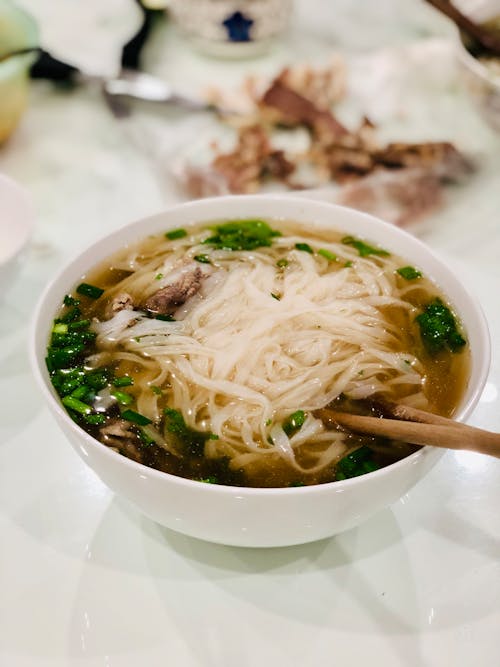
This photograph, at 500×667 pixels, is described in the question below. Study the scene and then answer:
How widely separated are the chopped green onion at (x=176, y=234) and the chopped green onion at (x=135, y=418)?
66cm

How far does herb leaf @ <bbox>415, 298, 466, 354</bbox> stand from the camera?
1.70 m

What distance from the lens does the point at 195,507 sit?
4.25ft

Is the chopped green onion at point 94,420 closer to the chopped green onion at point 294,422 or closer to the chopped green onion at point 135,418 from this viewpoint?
the chopped green onion at point 135,418

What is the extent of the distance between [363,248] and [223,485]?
93cm

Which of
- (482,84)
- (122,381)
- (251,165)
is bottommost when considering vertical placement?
(251,165)

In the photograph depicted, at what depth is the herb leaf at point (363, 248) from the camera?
78.3 inches

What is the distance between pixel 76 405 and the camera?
150cm

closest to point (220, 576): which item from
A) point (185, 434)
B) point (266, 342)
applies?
point (185, 434)

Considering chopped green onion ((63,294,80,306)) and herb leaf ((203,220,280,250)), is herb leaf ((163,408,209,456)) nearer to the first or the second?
chopped green onion ((63,294,80,306))

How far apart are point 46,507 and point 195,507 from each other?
1.94ft

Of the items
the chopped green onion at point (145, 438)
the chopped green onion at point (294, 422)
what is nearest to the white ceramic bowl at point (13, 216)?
the chopped green onion at point (145, 438)

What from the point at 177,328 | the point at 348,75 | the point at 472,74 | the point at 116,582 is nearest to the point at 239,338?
the point at 177,328

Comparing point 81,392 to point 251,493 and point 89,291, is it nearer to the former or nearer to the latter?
point 89,291

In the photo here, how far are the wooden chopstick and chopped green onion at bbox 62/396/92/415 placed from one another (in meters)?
0.51
